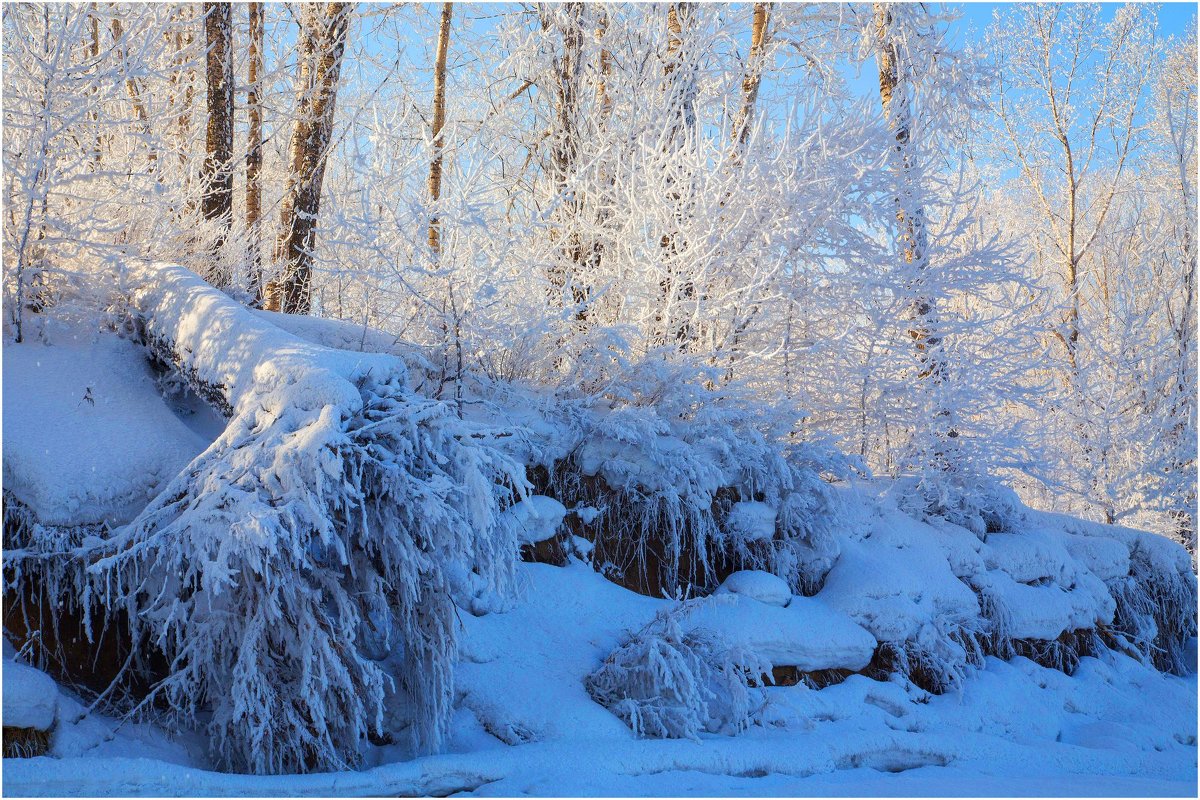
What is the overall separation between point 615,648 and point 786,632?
1078 mm

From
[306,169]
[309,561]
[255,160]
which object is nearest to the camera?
[309,561]

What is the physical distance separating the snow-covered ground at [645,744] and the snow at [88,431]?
91 cm

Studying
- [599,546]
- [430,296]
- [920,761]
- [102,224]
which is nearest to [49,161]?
[102,224]

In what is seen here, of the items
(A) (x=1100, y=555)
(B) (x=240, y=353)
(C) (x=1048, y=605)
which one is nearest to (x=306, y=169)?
(B) (x=240, y=353)

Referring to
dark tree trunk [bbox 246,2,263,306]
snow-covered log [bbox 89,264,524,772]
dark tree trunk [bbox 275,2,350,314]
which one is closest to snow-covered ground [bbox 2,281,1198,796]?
snow-covered log [bbox 89,264,524,772]

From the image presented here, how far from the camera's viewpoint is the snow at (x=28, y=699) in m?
3.14

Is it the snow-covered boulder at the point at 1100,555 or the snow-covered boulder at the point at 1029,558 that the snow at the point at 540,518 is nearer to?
the snow-covered boulder at the point at 1029,558

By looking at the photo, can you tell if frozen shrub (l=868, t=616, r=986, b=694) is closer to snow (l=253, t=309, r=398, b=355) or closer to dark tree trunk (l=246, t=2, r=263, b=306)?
snow (l=253, t=309, r=398, b=355)

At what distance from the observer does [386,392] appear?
3.89 metres

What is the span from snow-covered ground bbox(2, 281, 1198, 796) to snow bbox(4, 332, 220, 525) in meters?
0.01

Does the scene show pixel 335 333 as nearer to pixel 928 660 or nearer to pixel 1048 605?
pixel 928 660

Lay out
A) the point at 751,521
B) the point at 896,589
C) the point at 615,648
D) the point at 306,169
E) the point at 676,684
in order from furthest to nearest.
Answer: the point at 306,169 → the point at 896,589 → the point at 751,521 → the point at 615,648 → the point at 676,684

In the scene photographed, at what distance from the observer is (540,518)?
5.18 meters

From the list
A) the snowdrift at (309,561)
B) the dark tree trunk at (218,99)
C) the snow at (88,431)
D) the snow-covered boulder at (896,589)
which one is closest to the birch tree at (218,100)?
the dark tree trunk at (218,99)
